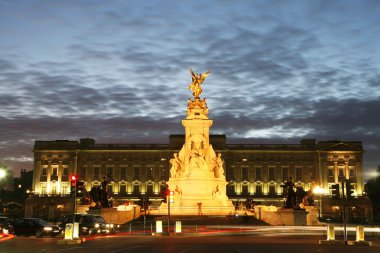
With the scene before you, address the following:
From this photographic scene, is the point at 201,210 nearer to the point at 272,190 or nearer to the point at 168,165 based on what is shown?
the point at 168,165

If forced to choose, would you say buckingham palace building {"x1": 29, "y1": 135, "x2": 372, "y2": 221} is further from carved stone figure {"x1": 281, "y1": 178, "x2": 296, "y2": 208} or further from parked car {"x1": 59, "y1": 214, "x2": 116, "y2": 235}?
parked car {"x1": 59, "y1": 214, "x2": 116, "y2": 235}

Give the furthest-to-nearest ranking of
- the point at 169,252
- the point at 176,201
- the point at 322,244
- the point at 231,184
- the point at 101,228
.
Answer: the point at 231,184
the point at 176,201
the point at 101,228
the point at 322,244
the point at 169,252

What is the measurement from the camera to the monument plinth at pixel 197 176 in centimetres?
5984

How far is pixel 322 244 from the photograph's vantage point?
3100 cm

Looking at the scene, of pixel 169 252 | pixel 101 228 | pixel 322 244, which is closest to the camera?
pixel 169 252

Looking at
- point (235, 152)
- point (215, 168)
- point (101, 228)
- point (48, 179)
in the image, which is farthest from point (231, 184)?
point (101, 228)

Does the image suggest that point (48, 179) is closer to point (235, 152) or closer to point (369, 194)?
point (235, 152)

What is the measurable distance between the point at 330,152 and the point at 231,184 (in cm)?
2723

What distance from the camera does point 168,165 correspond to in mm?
145750

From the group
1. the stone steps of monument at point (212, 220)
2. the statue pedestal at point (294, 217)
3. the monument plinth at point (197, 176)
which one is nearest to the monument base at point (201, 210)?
the monument plinth at point (197, 176)

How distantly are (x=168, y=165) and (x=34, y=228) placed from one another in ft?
353

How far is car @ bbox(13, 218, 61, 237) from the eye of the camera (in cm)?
3781

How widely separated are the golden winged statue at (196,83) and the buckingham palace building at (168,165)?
78817mm

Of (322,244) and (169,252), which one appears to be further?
(322,244)
